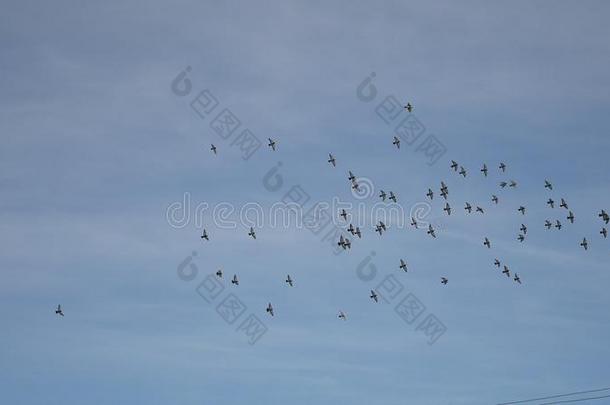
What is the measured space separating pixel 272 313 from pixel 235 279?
10501mm

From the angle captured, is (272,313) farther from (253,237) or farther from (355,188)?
(355,188)

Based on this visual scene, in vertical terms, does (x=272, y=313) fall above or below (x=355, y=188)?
below

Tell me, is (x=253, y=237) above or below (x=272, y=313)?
above

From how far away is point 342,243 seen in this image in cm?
19888

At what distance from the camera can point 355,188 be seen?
637 ft

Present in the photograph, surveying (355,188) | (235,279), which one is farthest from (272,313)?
(355,188)

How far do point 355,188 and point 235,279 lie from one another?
104ft

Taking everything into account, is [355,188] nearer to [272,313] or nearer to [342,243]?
[342,243]

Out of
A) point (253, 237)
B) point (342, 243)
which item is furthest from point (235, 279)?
point (342, 243)

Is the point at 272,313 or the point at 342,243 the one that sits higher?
the point at 342,243

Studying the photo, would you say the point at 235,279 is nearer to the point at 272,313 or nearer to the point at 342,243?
the point at 272,313

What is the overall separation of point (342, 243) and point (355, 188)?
1251cm

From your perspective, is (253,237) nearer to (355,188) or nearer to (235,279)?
(235,279)

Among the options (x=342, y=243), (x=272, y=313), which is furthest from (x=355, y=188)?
(x=272, y=313)
